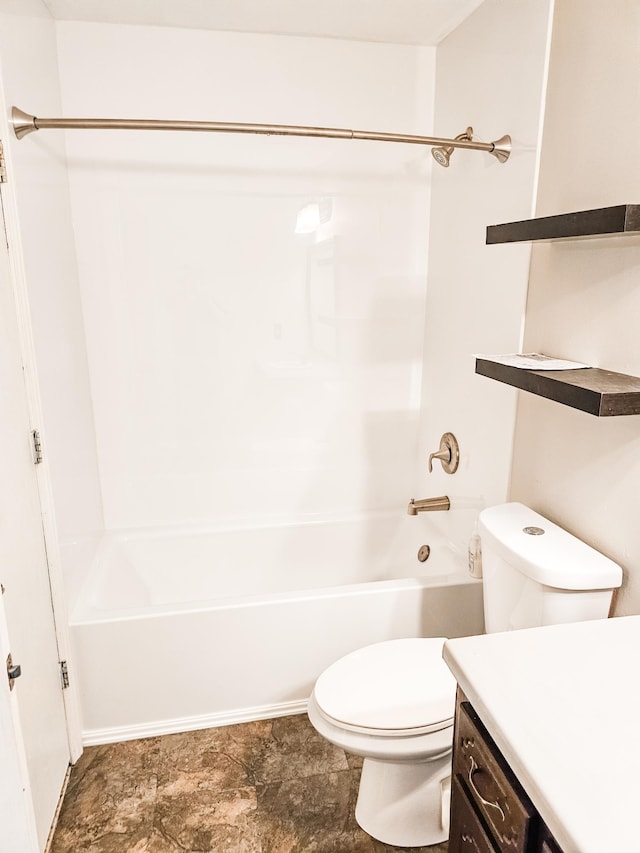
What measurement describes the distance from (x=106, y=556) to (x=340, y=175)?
175 cm

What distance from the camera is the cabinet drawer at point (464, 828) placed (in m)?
0.97

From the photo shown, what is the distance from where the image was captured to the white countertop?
73 cm

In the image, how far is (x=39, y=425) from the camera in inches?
63.2

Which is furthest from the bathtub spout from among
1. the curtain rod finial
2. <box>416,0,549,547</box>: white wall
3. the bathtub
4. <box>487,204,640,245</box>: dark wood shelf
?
the curtain rod finial

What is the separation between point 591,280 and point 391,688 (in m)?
1.14

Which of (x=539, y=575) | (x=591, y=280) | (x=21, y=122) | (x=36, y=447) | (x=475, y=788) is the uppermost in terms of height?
(x=21, y=122)

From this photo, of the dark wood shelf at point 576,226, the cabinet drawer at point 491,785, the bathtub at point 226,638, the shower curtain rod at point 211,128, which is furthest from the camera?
the bathtub at point 226,638

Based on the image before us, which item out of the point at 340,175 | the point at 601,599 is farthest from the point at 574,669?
the point at 340,175

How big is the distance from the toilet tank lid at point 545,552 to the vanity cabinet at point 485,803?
0.44m

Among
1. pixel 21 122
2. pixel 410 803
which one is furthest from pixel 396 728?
pixel 21 122

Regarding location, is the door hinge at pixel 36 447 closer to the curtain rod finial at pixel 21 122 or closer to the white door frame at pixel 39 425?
the white door frame at pixel 39 425

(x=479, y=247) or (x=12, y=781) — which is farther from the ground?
(x=479, y=247)

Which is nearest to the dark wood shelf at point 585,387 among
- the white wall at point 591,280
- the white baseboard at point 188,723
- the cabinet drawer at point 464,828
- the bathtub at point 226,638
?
the white wall at point 591,280

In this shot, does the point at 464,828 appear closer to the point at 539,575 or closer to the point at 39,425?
the point at 539,575
